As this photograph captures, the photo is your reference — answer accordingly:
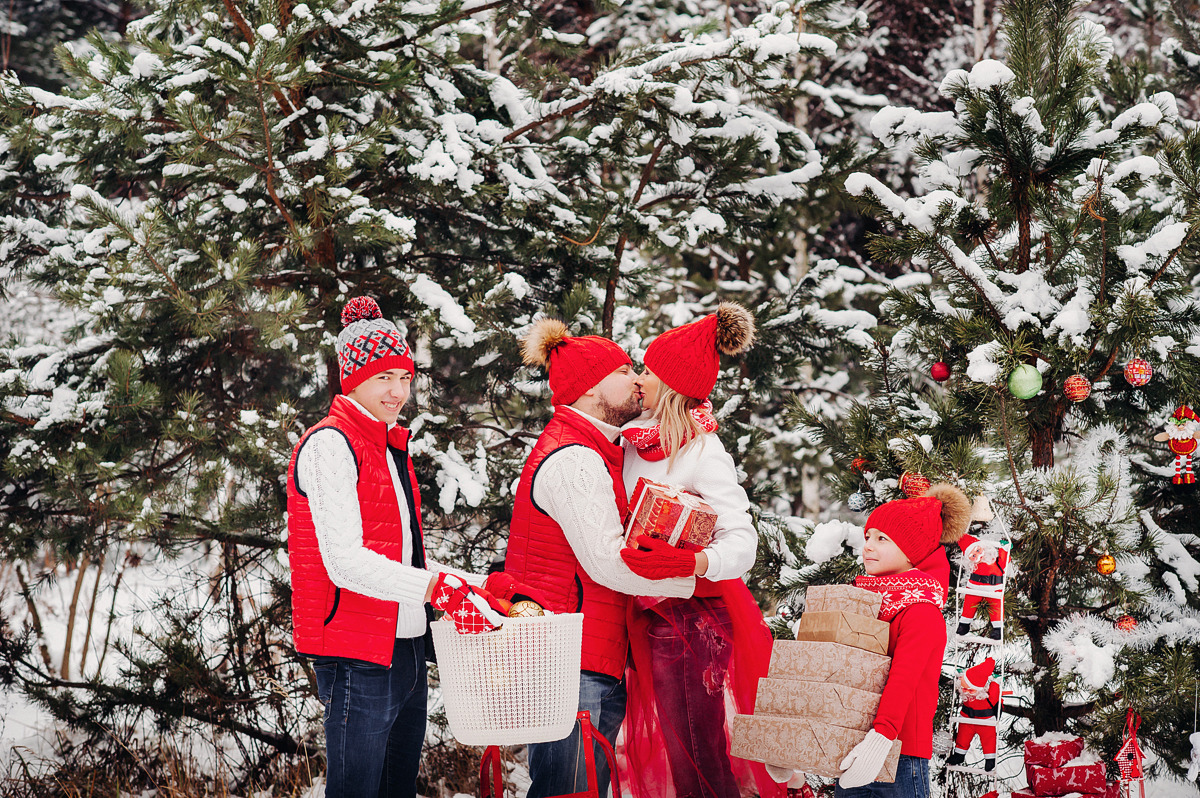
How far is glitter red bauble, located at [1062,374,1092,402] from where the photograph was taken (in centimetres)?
338

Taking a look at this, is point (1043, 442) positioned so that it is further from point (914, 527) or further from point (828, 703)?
point (828, 703)

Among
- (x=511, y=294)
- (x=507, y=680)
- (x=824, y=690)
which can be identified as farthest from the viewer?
(x=511, y=294)

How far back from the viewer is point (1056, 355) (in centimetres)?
342

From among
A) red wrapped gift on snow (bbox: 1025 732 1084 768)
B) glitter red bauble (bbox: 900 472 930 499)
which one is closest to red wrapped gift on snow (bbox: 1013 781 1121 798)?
red wrapped gift on snow (bbox: 1025 732 1084 768)

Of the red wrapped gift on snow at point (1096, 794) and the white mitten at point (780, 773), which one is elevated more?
the white mitten at point (780, 773)

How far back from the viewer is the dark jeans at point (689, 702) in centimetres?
306

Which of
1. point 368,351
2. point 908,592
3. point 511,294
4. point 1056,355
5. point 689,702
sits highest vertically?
point 511,294

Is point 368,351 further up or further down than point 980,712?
further up

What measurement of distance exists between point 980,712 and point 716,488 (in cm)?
134

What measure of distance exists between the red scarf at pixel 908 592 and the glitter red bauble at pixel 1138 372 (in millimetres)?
1195

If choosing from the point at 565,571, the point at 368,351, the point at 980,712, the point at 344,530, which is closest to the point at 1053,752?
the point at 980,712

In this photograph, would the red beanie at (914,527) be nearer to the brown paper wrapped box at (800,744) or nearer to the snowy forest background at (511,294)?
the snowy forest background at (511,294)

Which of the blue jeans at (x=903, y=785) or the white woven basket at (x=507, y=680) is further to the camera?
the blue jeans at (x=903, y=785)

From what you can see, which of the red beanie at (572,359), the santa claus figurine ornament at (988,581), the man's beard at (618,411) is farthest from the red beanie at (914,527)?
the red beanie at (572,359)
